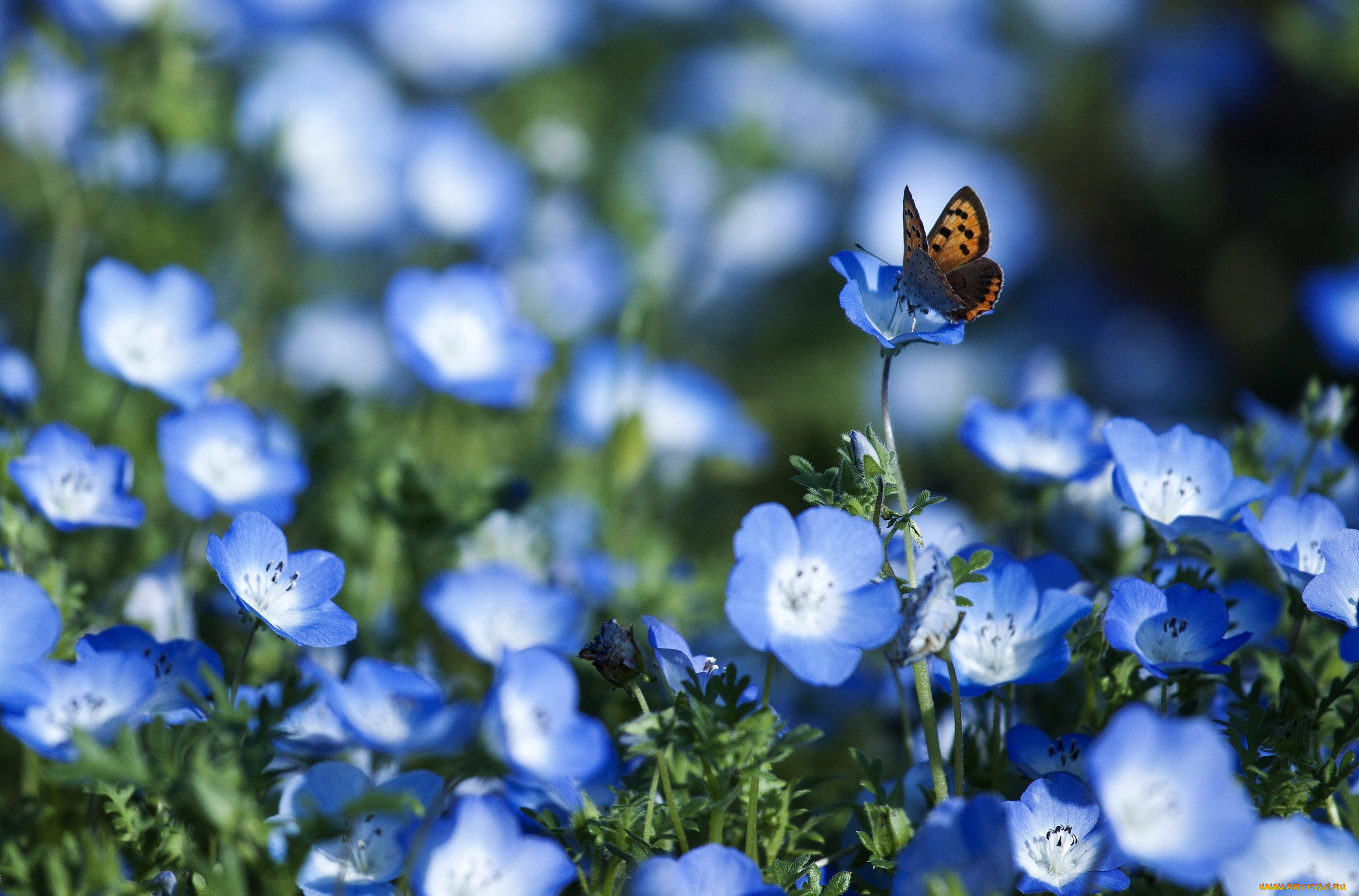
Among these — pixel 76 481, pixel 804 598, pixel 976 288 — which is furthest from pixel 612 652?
pixel 76 481

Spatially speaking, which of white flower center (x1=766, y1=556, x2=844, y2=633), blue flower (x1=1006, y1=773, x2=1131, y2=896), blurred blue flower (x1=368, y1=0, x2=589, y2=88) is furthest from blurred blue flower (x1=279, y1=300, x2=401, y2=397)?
blue flower (x1=1006, y1=773, x2=1131, y2=896)

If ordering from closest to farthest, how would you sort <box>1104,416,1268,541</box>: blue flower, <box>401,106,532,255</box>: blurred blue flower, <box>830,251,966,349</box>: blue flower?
<box>830,251,966,349</box>: blue flower < <box>1104,416,1268,541</box>: blue flower < <box>401,106,532,255</box>: blurred blue flower

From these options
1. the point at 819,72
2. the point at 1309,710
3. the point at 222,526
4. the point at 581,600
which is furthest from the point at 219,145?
the point at 819,72

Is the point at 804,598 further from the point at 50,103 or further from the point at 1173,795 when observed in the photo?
the point at 50,103

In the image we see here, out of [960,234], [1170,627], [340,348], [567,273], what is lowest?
[340,348]

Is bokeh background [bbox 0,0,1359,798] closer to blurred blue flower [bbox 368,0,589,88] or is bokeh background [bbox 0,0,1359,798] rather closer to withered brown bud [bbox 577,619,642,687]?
blurred blue flower [bbox 368,0,589,88]

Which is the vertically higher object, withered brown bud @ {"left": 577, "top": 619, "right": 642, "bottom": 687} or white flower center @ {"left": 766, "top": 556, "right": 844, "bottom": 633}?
white flower center @ {"left": 766, "top": 556, "right": 844, "bottom": 633}

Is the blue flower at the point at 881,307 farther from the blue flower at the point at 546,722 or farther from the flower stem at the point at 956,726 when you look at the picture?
the blue flower at the point at 546,722
